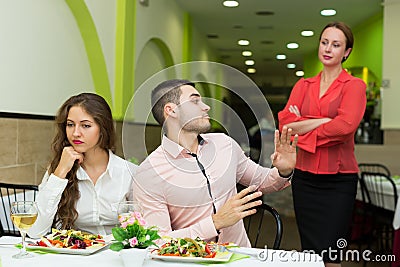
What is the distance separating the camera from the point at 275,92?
1264 cm

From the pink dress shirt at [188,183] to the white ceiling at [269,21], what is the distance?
14.2 ft

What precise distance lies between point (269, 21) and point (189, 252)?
23.4 ft

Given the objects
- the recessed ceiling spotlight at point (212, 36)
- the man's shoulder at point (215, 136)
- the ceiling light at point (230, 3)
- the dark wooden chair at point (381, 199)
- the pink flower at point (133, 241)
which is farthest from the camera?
the recessed ceiling spotlight at point (212, 36)

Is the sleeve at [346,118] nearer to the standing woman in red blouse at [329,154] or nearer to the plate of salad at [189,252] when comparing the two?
the standing woman in red blouse at [329,154]

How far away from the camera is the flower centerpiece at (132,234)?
4.67 ft

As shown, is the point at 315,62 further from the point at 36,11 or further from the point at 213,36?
the point at 36,11

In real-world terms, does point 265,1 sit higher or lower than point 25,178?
higher

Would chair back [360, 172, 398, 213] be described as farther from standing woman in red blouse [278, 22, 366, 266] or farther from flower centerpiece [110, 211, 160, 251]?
flower centerpiece [110, 211, 160, 251]

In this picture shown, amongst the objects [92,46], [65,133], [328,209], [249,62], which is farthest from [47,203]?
[249,62]

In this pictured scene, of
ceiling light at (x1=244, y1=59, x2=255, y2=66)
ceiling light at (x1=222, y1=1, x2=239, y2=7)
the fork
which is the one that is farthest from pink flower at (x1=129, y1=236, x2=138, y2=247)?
ceiling light at (x1=244, y1=59, x2=255, y2=66)

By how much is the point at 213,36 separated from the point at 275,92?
139 inches

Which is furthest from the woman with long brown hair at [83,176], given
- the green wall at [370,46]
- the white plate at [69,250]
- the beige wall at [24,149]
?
the green wall at [370,46]

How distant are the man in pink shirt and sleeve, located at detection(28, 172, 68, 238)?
0.29 m

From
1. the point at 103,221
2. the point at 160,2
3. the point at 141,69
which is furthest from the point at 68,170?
the point at 160,2
